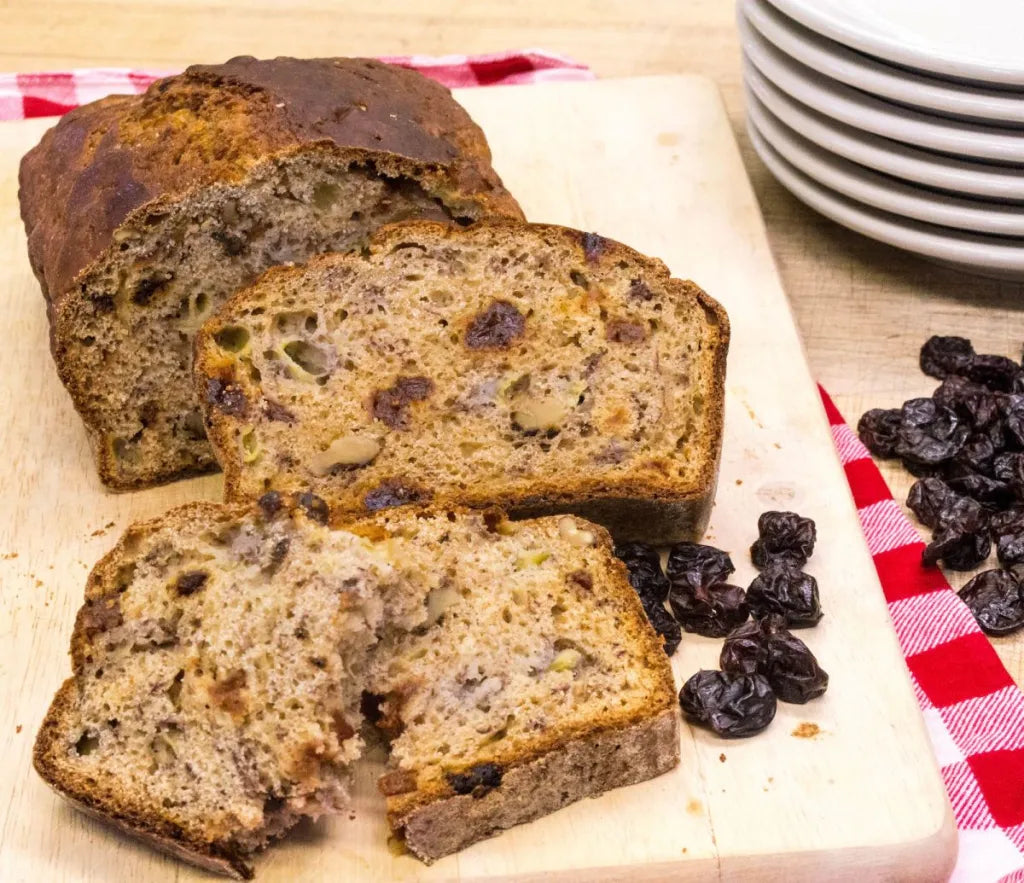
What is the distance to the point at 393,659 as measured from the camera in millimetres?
3379

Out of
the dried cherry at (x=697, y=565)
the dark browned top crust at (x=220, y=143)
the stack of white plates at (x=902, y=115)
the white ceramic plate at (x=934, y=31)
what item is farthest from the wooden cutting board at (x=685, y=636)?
the white ceramic plate at (x=934, y=31)

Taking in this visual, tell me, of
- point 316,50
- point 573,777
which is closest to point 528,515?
point 573,777

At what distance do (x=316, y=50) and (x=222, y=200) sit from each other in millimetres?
2420

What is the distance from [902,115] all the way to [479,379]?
1.53m

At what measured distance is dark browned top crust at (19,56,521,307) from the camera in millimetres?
4000

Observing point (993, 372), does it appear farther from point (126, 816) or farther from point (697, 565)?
point (126, 816)

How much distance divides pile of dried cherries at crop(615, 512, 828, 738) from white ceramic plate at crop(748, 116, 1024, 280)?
1.25 m

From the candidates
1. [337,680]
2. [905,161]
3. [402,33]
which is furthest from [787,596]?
[402,33]

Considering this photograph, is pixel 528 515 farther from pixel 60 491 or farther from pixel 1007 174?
pixel 1007 174

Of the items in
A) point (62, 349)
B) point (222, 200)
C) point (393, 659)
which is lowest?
point (393, 659)

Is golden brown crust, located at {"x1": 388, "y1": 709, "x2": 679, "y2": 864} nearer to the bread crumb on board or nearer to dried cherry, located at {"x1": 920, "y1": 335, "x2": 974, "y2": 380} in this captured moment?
the bread crumb on board

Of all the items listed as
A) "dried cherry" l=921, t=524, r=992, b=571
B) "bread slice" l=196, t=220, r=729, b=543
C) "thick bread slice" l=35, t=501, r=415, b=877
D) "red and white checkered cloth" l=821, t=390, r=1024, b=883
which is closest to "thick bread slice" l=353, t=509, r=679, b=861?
"thick bread slice" l=35, t=501, r=415, b=877

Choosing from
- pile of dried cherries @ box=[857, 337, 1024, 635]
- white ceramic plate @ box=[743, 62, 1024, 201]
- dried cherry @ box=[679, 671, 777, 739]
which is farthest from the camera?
white ceramic plate @ box=[743, 62, 1024, 201]

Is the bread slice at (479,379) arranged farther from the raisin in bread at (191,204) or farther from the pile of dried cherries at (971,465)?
the pile of dried cherries at (971,465)
